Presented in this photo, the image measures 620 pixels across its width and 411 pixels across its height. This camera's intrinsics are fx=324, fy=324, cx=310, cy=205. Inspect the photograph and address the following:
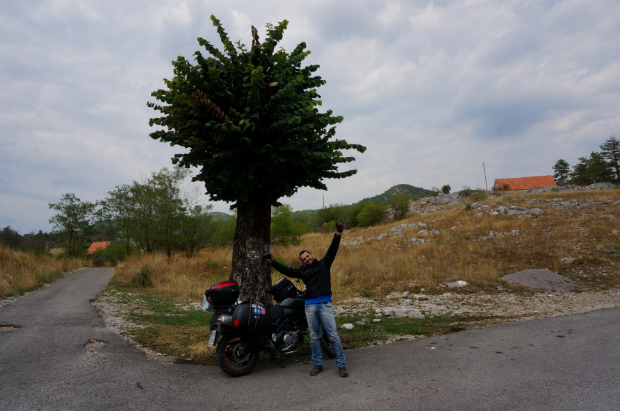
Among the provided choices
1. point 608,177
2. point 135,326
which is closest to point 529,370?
point 135,326

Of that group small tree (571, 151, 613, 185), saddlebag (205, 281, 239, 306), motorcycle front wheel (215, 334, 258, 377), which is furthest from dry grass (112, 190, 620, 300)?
small tree (571, 151, 613, 185)

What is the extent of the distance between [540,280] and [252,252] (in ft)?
37.0

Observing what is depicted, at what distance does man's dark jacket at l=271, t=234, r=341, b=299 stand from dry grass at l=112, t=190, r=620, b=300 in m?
7.31

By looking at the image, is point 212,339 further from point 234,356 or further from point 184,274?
point 184,274

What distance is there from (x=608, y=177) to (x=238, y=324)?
249 feet

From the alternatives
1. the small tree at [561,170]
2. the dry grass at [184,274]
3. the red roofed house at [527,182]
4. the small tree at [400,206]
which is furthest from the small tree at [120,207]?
the small tree at [561,170]

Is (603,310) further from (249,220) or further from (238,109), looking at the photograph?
(238,109)

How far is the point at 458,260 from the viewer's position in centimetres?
1556

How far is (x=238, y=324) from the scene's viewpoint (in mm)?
4656

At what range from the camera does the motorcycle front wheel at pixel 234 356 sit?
462 cm

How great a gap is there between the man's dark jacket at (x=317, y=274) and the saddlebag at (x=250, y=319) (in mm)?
702

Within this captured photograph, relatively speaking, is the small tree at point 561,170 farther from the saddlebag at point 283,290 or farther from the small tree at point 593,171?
the saddlebag at point 283,290

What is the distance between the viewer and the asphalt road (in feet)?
11.8

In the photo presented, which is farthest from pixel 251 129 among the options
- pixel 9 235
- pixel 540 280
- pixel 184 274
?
pixel 9 235
